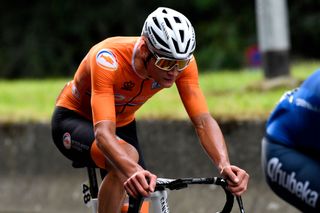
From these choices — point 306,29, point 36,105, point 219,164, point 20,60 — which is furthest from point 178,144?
point 20,60

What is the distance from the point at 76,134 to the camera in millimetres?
6691

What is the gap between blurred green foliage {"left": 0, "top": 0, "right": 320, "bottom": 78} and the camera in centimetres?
2525

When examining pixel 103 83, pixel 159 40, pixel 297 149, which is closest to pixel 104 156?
pixel 103 83

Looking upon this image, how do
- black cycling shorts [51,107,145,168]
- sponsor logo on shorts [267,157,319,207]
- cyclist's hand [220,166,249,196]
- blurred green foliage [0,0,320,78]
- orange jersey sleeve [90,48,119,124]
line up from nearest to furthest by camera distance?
sponsor logo on shorts [267,157,319,207]
cyclist's hand [220,166,249,196]
orange jersey sleeve [90,48,119,124]
black cycling shorts [51,107,145,168]
blurred green foliage [0,0,320,78]

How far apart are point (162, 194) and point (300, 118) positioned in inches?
42.7

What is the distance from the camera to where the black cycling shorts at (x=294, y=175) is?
5227 millimetres

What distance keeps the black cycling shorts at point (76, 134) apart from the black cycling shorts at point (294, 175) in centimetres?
143

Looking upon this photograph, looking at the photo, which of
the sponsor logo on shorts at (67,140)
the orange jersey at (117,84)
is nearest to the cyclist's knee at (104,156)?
the orange jersey at (117,84)

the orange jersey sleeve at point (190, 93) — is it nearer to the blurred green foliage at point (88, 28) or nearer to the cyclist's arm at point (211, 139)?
the cyclist's arm at point (211, 139)

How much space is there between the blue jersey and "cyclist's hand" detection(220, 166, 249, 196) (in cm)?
31

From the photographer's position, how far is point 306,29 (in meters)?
24.7

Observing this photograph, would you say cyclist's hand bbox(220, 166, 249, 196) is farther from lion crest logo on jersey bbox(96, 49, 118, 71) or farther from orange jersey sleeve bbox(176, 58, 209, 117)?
lion crest logo on jersey bbox(96, 49, 118, 71)

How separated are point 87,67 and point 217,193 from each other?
290 centimetres

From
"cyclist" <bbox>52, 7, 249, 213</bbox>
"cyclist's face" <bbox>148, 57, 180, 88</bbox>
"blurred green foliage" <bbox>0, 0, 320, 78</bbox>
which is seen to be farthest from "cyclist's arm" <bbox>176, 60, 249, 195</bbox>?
"blurred green foliage" <bbox>0, 0, 320, 78</bbox>
